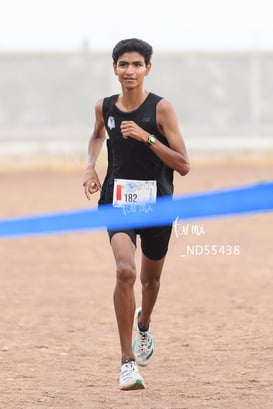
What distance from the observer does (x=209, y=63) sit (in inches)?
1367

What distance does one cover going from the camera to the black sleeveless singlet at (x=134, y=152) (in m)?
7.14

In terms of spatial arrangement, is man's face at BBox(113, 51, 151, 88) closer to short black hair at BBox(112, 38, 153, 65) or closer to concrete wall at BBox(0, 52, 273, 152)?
short black hair at BBox(112, 38, 153, 65)

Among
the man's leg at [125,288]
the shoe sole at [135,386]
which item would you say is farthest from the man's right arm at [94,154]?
the shoe sole at [135,386]

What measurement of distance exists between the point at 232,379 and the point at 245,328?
1.99 m

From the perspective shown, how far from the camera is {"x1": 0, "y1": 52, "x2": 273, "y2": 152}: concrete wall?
3338 centimetres

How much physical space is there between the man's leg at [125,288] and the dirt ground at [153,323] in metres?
0.42

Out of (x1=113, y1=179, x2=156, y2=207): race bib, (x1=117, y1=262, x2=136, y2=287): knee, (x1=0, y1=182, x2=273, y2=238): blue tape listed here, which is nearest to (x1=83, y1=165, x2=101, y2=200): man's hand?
(x1=113, y1=179, x2=156, y2=207): race bib

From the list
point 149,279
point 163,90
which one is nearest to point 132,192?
point 149,279

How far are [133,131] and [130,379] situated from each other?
1.45 meters

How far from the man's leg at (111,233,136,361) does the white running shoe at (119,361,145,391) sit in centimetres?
8

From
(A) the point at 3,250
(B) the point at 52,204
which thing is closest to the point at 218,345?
(A) the point at 3,250

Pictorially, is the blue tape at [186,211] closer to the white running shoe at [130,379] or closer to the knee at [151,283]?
the white running shoe at [130,379]

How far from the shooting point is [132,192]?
23.5 ft

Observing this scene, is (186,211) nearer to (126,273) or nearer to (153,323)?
(126,273)
